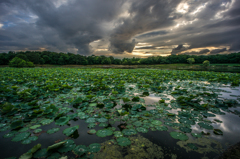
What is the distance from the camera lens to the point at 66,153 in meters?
1.61

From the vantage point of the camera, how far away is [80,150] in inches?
65.4

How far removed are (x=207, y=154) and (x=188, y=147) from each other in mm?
247

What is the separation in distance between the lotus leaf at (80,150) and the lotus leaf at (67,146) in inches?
2.9

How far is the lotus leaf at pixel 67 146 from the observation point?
1.64m

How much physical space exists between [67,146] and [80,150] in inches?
10.0

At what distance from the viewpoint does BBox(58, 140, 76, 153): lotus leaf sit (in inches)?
64.5

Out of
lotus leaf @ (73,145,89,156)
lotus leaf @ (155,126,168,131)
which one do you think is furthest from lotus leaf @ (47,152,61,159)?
lotus leaf @ (155,126,168,131)

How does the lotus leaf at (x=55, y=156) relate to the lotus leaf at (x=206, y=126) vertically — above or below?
above

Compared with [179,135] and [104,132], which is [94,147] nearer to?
[104,132]

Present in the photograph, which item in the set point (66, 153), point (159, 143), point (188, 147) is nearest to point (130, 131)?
point (159, 143)

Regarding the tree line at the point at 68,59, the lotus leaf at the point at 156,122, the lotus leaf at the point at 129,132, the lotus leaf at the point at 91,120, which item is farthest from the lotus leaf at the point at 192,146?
the tree line at the point at 68,59

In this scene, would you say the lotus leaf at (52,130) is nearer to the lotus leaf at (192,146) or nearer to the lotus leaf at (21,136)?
the lotus leaf at (21,136)

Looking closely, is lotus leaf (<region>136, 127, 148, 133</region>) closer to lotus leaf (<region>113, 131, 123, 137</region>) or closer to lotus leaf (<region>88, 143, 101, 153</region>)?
lotus leaf (<region>113, 131, 123, 137</region>)

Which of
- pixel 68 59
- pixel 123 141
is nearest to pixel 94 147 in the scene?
pixel 123 141
